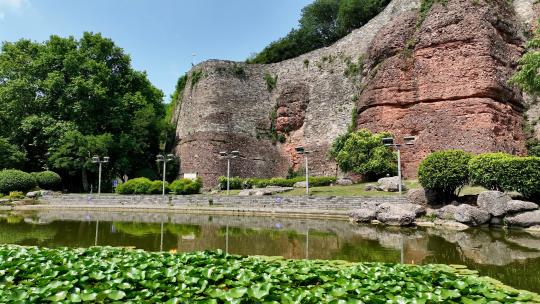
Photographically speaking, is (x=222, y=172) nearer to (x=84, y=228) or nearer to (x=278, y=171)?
(x=278, y=171)

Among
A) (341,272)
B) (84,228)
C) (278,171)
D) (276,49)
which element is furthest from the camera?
(276,49)

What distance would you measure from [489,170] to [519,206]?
6.38 feet

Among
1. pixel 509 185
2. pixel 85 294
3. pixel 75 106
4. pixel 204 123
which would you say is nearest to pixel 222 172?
pixel 204 123

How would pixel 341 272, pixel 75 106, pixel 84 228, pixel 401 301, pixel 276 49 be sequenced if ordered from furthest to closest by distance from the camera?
pixel 276 49, pixel 75 106, pixel 84 228, pixel 341 272, pixel 401 301

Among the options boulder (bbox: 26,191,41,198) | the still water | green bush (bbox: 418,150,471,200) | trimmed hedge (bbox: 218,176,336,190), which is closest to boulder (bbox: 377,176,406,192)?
green bush (bbox: 418,150,471,200)

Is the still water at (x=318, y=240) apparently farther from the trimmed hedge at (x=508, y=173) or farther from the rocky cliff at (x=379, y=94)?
the rocky cliff at (x=379, y=94)

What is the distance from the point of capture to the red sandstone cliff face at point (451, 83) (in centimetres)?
2241

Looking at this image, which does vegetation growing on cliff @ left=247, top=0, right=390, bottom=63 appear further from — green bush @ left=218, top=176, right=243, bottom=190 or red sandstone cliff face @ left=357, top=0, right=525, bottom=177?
green bush @ left=218, top=176, right=243, bottom=190

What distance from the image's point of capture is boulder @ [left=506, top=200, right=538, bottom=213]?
42.6 ft

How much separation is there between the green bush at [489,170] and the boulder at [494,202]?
3.12 feet

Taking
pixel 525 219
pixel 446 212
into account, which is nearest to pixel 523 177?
pixel 525 219

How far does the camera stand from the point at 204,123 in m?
31.5

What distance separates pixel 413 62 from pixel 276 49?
58.8ft

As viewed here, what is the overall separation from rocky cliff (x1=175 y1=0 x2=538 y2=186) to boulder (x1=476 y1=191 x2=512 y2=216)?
28.7ft
